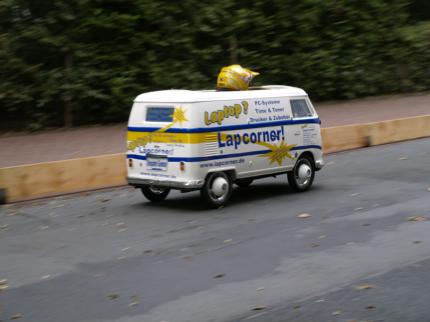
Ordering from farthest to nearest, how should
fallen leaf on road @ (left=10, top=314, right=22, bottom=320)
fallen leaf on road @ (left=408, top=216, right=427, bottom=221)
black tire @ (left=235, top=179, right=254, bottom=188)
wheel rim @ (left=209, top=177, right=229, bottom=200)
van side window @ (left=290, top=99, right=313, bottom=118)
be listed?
van side window @ (left=290, top=99, right=313, bottom=118), black tire @ (left=235, top=179, right=254, bottom=188), wheel rim @ (left=209, top=177, right=229, bottom=200), fallen leaf on road @ (left=408, top=216, right=427, bottom=221), fallen leaf on road @ (left=10, top=314, right=22, bottom=320)

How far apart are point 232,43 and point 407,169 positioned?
10.2 meters

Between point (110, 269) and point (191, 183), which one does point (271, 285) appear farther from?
point (191, 183)

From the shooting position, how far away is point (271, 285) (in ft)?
27.0

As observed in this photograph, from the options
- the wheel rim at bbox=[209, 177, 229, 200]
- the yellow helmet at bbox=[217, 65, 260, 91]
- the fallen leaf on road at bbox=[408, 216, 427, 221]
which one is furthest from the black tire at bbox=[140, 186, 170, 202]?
the fallen leaf on road at bbox=[408, 216, 427, 221]

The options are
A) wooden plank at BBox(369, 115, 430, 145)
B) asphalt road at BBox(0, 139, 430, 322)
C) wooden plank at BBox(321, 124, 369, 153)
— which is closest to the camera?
asphalt road at BBox(0, 139, 430, 322)

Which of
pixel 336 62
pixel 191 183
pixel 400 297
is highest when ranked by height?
pixel 336 62

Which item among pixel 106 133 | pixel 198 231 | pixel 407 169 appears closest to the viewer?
pixel 198 231

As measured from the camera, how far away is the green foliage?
21750 mm

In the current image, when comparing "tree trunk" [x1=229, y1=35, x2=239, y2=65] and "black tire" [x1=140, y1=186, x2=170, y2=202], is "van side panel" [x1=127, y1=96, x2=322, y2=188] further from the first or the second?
"tree trunk" [x1=229, y1=35, x2=239, y2=65]

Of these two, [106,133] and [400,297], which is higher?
[106,133]

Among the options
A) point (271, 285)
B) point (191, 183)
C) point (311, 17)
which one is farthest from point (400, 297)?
point (311, 17)

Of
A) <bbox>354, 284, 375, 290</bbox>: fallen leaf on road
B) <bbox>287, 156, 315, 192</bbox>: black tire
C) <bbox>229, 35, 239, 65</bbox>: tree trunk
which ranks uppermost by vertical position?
<bbox>229, 35, 239, 65</bbox>: tree trunk

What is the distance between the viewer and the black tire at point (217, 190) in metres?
12.4

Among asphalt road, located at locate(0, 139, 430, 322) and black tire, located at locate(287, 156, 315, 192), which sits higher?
black tire, located at locate(287, 156, 315, 192)
